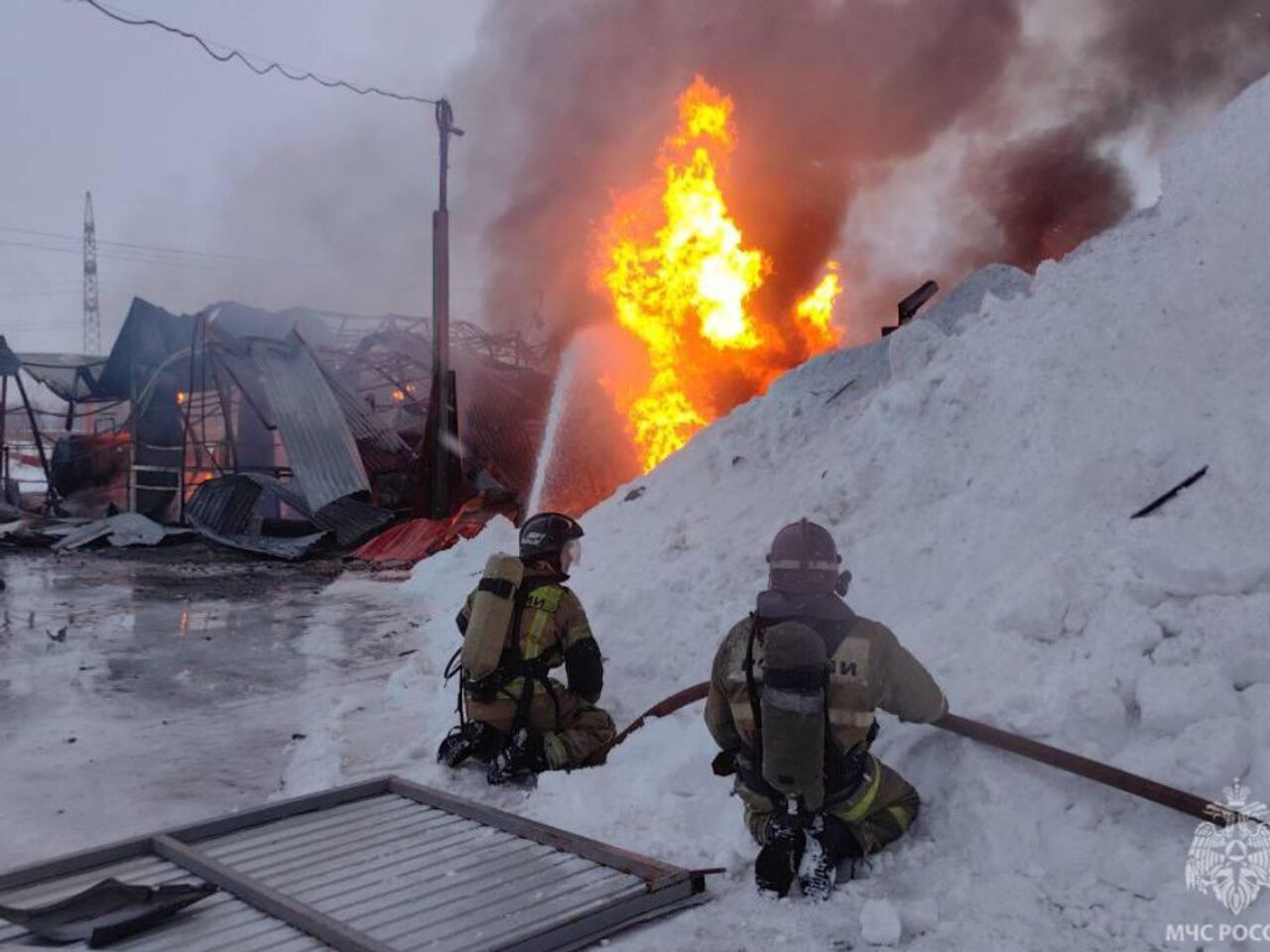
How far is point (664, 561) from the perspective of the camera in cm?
820

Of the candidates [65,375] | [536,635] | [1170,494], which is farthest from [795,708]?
[65,375]

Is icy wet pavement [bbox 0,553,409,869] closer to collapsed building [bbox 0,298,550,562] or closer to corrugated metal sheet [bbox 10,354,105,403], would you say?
collapsed building [bbox 0,298,550,562]

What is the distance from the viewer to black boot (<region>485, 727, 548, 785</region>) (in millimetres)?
5301

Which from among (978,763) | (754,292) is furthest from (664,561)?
(754,292)

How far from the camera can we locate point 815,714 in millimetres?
3578

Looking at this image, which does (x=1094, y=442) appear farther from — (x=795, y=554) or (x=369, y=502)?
(x=369, y=502)

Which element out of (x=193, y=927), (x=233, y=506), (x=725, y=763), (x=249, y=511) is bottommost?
(x=193, y=927)

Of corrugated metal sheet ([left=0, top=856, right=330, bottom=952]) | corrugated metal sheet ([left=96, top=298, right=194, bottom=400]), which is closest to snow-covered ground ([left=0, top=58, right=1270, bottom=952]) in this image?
corrugated metal sheet ([left=0, top=856, right=330, bottom=952])

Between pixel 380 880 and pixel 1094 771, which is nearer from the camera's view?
pixel 1094 771

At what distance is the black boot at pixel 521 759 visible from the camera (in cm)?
530

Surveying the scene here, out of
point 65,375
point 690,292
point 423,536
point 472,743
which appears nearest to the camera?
point 472,743

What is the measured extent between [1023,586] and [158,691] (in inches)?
271

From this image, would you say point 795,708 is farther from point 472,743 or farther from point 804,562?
point 472,743

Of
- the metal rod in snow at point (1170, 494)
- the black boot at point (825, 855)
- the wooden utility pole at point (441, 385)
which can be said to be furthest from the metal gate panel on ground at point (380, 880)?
the wooden utility pole at point (441, 385)
